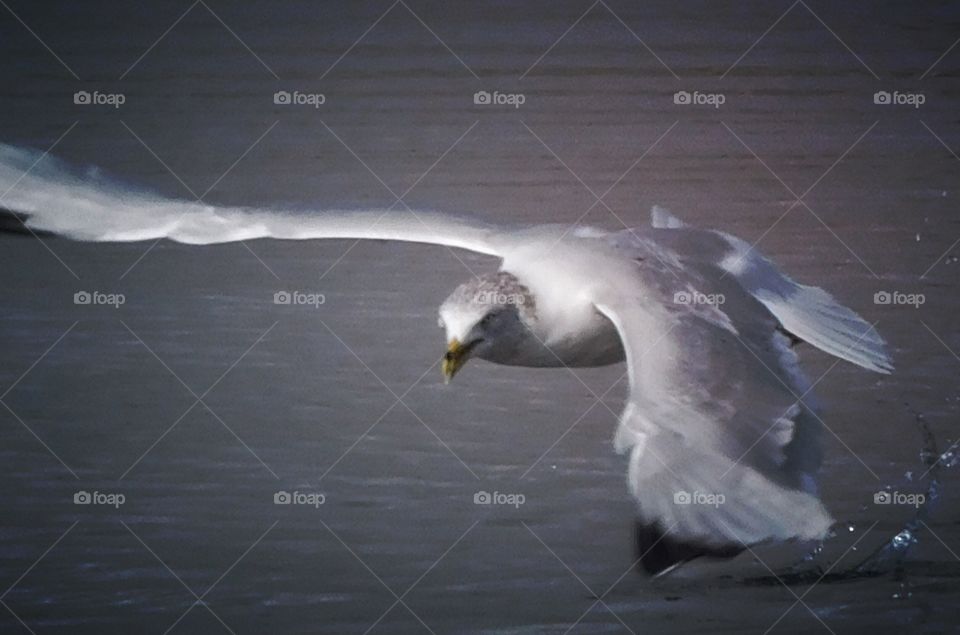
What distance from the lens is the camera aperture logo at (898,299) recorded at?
144 inches

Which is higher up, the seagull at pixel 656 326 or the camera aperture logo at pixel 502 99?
the camera aperture logo at pixel 502 99

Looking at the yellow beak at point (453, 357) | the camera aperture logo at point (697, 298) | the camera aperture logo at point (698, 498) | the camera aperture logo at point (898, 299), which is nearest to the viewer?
the camera aperture logo at point (698, 498)

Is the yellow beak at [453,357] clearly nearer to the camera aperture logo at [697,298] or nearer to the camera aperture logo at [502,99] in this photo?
the camera aperture logo at [697,298]

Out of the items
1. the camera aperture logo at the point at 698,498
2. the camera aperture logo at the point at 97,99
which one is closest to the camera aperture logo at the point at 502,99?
the camera aperture logo at the point at 97,99

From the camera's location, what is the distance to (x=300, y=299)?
3.69 metres

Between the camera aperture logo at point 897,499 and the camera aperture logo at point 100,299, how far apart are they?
5.06 feet

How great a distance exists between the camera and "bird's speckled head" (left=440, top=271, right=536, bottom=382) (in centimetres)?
285

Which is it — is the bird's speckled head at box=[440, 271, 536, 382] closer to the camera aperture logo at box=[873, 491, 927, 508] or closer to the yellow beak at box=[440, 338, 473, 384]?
the yellow beak at box=[440, 338, 473, 384]

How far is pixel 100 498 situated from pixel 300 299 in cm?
72

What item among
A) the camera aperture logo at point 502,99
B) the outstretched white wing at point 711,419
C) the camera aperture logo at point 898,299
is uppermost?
the camera aperture logo at point 502,99

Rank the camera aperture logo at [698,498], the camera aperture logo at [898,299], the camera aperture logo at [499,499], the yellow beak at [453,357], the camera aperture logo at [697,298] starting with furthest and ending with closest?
the camera aperture logo at [898,299], the camera aperture logo at [499,499], the yellow beak at [453,357], the camera aperture logo at [697,298], the camera aperture logo at [698,498]

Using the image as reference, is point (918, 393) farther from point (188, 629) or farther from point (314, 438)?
point (188, 629)

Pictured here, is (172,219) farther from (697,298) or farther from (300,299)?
(697,298)

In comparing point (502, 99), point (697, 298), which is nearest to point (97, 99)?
point (502, 99)
